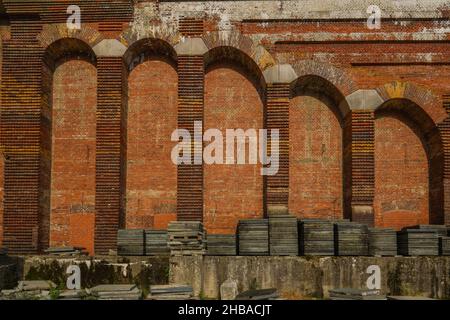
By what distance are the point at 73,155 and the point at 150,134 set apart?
7.09 ft

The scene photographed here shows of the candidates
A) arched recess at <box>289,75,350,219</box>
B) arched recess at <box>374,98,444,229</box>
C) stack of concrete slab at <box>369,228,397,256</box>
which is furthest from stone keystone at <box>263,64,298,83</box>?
stack of concrete slab at <box>369,228,397,256</box>

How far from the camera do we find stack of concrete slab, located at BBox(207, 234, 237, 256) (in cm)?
1235

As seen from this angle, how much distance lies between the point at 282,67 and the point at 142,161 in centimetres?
453

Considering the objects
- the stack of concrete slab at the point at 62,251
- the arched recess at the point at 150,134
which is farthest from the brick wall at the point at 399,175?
the stack of concrete slab at the point at 62,251

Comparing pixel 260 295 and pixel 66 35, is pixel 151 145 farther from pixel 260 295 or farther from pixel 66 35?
pixel 260 295

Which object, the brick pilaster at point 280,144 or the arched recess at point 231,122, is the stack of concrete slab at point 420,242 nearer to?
the brick pilaster at point 280,144

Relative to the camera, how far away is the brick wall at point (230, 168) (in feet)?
46.1

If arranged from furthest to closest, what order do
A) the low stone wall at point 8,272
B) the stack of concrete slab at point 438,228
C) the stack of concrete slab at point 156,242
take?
1. the stack of concrete slab at point 438,228
2. the stack of concrete slab at point 156,242
3. the low stone wall at point 8,272

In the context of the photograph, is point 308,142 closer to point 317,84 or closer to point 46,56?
point 317,84

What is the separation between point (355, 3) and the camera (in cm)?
1417

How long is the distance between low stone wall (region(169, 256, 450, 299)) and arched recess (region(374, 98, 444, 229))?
2283mm

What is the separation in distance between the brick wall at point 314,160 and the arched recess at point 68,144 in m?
5.47

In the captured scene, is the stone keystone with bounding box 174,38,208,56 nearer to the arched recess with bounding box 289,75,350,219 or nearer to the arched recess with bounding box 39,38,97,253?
the arched recess with bounding box 39,38,97,253

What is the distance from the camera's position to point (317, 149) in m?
14.3
